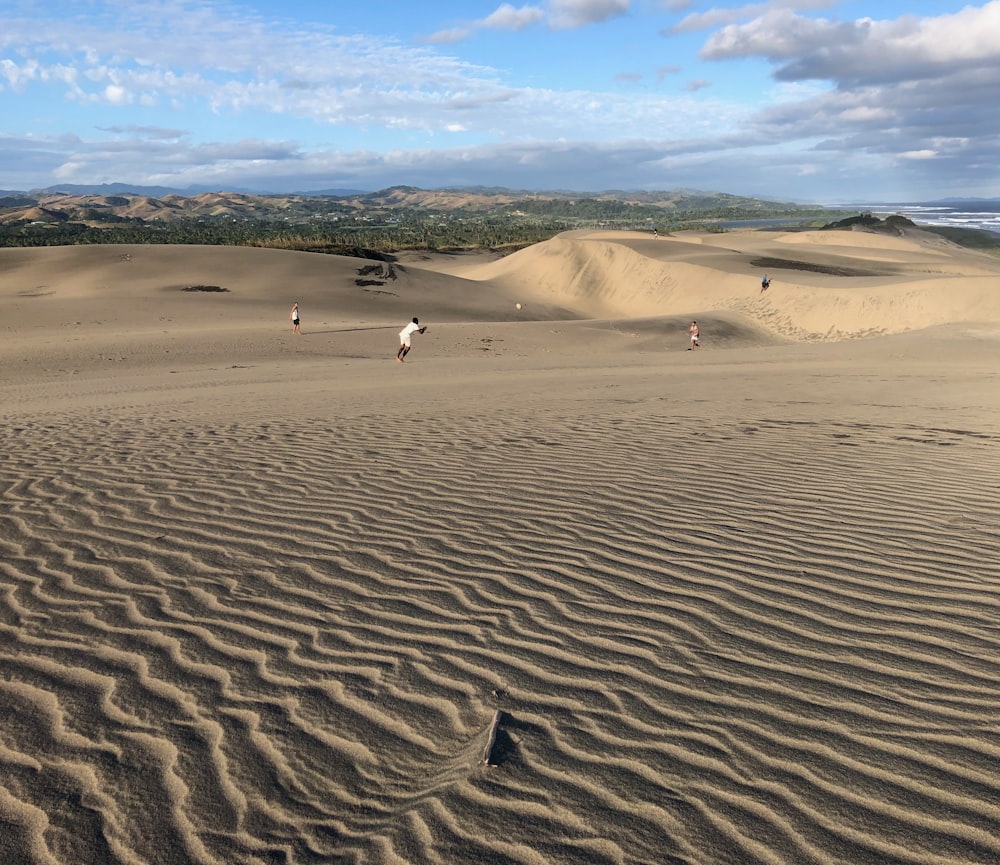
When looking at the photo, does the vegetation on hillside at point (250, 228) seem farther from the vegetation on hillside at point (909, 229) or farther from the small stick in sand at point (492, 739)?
the small stick in sand at point (492, 739)

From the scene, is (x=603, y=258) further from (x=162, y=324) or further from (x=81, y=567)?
(x=81, y=567)

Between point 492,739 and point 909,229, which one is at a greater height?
point 909,229

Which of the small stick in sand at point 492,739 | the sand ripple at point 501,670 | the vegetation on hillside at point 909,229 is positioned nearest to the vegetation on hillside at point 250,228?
the vegetation on hillside at point 909,229

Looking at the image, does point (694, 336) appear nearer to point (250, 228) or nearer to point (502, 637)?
point (502, 637)

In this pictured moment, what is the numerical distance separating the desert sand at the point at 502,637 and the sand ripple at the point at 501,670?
2cm

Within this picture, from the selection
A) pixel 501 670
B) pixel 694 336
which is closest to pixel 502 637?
pixel 501 670

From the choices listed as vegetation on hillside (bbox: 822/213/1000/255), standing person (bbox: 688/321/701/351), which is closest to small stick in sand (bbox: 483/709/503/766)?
standing person (bbox: 688/321/701/351)

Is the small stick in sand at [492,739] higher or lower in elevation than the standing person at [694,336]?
lower

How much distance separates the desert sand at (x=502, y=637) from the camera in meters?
2.75

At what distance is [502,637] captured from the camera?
4016 millimetres

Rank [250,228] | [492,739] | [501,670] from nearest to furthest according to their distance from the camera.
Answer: [492,739] < [501,670] < [250,228]

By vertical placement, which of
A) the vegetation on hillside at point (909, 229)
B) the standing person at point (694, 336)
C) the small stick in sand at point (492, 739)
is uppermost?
the vegetation on hillside at point (909, 229)

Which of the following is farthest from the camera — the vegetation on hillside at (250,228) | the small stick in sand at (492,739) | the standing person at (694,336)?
the vegetation on hillside at (250,228)

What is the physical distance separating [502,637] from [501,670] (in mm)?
325
